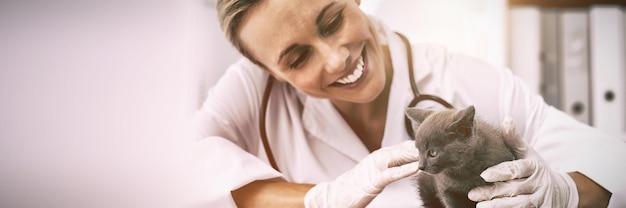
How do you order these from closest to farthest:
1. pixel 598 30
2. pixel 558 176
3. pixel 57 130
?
pixel 558 176
pixel 57 130
pixel 598 30

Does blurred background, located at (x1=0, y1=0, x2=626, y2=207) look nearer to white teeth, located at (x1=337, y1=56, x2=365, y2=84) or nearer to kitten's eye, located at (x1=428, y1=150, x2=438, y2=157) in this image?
white teeth, located at (x1=337, y1=56, x2=365, y2=84)

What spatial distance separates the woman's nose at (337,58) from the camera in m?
0.88

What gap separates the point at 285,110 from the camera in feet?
3.20

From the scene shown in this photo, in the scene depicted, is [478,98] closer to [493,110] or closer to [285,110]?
[493,110]

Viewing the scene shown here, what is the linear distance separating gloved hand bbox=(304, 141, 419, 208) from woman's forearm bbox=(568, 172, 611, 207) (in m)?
0.30

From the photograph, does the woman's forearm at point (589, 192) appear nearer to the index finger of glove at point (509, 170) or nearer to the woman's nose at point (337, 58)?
the index finger of glove at point (509, 170)

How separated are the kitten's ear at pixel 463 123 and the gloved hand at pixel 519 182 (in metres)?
0.07

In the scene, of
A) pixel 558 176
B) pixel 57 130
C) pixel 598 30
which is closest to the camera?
pixel 558 176

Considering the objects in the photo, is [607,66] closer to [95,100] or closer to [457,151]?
[457,151]

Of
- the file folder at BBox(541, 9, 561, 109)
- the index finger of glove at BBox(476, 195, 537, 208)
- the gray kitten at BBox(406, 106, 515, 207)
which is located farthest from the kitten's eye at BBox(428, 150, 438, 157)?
the file folder at BBox(541, 9, 561, 109)

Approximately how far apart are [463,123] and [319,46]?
28 cm

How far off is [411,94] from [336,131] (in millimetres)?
154

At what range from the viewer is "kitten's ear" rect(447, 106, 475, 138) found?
75cm

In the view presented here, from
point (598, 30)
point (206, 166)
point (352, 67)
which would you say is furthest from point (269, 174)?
point (598, 30)
